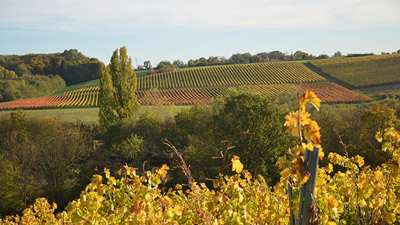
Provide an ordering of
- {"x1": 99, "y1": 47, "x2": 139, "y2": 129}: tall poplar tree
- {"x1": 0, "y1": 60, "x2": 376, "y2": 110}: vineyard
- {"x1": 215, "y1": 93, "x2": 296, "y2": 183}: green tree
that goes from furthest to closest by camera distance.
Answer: {"x1": 0, "y1": 60, "x2": 376, "y2": 110}: vineyard < {"x1": 99, "y1": 47, "x2": 139, "y2": 129}: tall poplar tree < {"x1": 215, "y1": 93, "x2": 296, "y2": 183}: green tree

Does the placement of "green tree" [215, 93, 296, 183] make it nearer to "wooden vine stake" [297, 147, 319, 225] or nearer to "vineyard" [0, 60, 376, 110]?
"wooden vine stake" [297, 147, 319, 225]

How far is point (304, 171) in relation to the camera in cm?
155

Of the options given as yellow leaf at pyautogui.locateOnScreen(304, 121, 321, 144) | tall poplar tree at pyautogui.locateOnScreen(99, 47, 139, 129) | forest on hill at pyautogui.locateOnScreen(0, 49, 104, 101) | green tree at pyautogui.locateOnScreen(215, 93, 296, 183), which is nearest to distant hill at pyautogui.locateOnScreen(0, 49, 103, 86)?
forest on hill at pyautogui.locateOnScreen(0, 49, 104, 101)

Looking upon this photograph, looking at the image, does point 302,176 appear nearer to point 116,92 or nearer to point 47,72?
point 116,92

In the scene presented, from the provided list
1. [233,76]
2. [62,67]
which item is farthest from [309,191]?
[62,67]

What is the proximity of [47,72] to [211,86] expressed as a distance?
153 ft

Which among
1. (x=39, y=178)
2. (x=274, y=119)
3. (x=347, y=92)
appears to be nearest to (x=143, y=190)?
(x=274, y=119)

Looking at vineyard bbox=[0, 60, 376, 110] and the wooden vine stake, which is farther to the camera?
vineyard bbox=[0, 60, 376, 110]

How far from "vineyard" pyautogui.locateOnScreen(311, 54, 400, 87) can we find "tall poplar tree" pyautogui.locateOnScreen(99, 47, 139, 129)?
45.0 meters

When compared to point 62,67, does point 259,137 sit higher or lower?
lower

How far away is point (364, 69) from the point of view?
65.4m

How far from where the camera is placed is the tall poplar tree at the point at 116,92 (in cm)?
2759

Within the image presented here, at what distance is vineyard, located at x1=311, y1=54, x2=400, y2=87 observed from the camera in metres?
57.8

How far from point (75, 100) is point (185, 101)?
20464mm
